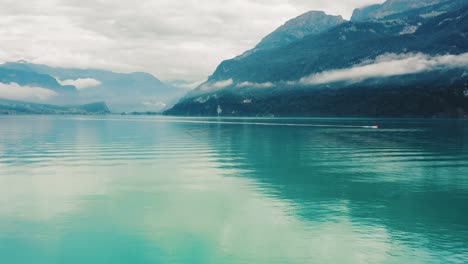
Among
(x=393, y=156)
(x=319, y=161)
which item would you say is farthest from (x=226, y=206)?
(x=393, y=156)

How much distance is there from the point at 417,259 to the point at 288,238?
346 inches

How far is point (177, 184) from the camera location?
57.1m

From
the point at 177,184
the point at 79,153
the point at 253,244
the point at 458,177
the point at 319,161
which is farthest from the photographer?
the point at 79,153

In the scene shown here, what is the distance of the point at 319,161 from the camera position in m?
81.6

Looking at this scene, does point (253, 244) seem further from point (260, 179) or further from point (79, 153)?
point (79, 153)

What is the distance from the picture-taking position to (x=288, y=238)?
34062 mm

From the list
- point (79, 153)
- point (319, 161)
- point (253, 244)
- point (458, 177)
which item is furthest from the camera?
point (79, 153)

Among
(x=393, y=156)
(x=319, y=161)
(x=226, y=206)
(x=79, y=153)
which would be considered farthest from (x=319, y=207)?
(x=79, y=153)

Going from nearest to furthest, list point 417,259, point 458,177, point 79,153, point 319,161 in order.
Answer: point 417,259 → point 458,177 → point 319,161 → point 79,153

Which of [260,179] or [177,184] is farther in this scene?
[260,179]

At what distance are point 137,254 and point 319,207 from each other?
19290 mm

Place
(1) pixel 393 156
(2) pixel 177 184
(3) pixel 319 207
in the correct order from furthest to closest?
(1) pixel 393 156 → (2) pixel 177 184 → (3) pixel 319 207

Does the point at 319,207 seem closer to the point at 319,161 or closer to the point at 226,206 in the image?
the point at 226,206

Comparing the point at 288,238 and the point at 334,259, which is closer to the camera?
the point at 334,259
